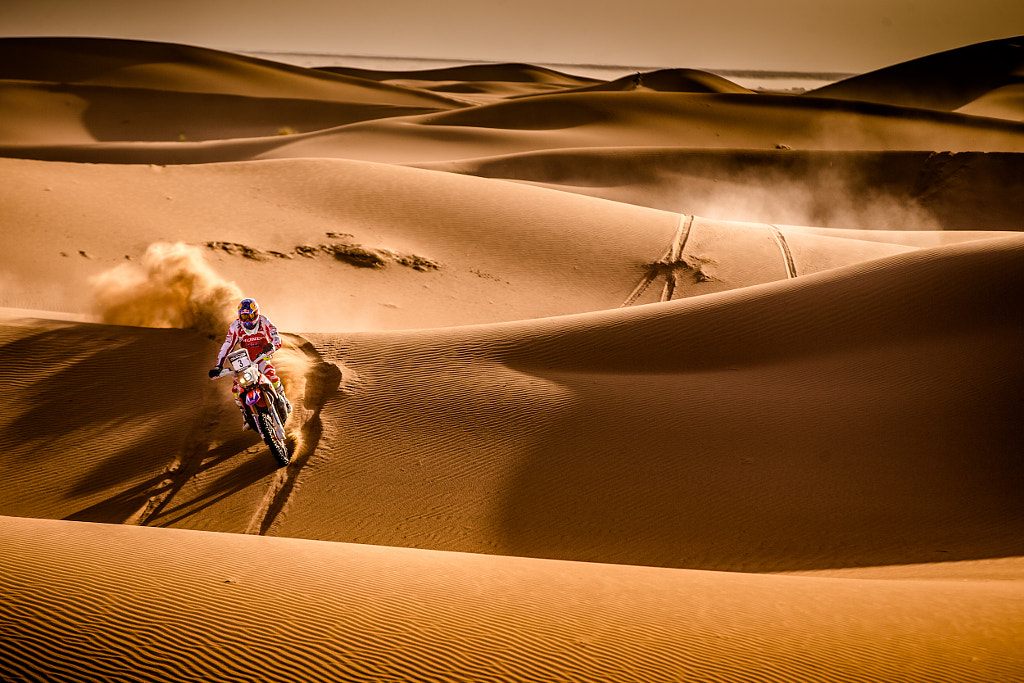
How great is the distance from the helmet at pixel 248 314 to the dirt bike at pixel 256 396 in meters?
0.31

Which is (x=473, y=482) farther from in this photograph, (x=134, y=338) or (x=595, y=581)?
(x=134, y=338)

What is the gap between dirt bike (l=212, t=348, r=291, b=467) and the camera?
7031 millimetres

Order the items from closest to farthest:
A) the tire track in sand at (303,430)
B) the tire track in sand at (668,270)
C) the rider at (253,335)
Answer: the tire track in sand at (303,430)
the rider at (253,335)
the tire track in sand at (668,270)

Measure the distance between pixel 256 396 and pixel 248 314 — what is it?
0.83m

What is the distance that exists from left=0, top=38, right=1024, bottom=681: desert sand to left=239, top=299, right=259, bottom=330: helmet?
1.30 m

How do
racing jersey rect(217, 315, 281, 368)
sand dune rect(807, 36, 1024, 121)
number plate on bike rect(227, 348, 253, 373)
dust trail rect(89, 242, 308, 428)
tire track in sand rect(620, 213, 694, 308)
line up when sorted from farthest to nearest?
sand dune rect(807, 36, 1024, 121) → tire track in sand rect(620, 213, 694, 308) → dust trail rect(89, 242, 308, 428) → racing jersey rect(217, 315, 281, 368) → number plate on bike rect(227, 348, 253, 373)

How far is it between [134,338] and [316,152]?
30224mm

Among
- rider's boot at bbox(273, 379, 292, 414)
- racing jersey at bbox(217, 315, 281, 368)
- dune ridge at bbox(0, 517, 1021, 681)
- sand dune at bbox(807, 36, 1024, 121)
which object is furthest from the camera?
sand dune at bbox(807, 36, 1024, 121)

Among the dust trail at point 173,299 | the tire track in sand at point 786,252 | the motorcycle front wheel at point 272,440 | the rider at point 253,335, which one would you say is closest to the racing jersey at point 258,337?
the rider at point 253,335

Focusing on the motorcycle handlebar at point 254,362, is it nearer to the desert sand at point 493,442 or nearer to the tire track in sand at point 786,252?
the desert sand at point 493,442

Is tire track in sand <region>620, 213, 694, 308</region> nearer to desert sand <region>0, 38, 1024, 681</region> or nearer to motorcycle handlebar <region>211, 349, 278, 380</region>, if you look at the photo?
desert sand <region>0, 38, 1024, 681</region>

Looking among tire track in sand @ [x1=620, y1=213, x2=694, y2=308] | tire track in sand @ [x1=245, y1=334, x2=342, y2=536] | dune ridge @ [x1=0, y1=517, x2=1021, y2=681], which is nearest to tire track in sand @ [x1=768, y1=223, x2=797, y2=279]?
tire track in sand @ [x1=620, y1=213, x2=694, y2=308]

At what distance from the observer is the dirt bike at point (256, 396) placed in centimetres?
703

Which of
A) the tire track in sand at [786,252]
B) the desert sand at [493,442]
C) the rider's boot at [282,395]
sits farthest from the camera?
the tire track in sand at [786,252]
